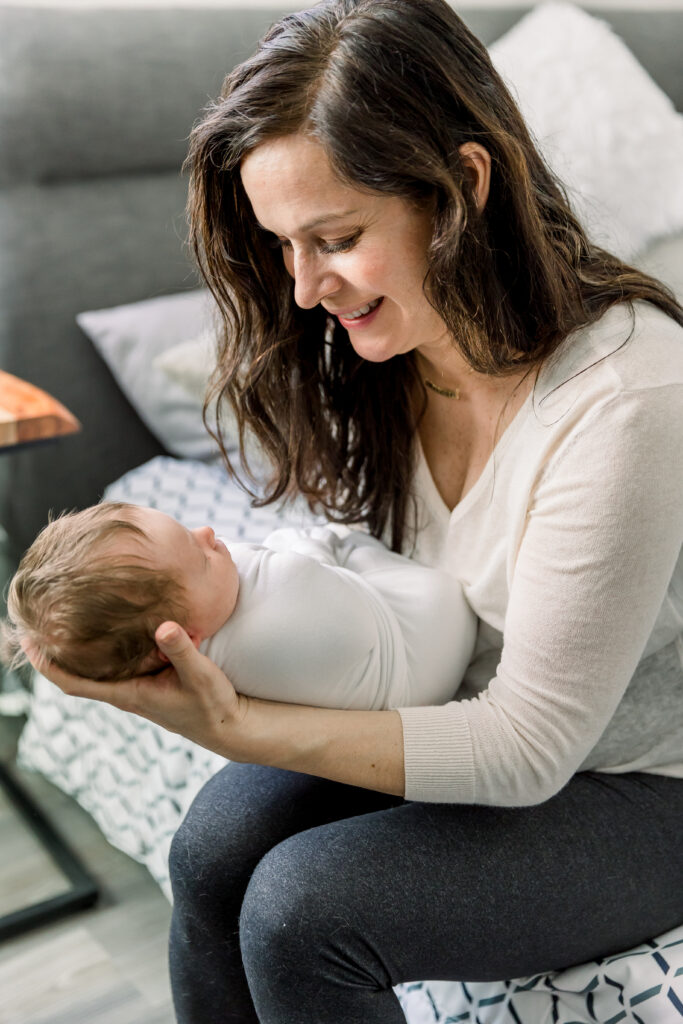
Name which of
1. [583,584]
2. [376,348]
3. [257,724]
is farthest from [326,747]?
[376,348]

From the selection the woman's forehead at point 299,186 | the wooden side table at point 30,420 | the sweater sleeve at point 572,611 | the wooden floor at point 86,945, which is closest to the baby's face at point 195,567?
the sweater sleeve at point 572,611

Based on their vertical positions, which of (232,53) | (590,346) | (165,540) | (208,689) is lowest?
(208,689)

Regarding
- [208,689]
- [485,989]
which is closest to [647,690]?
[485,989]

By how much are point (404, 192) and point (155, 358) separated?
1.04 metres

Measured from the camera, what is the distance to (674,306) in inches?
41.4

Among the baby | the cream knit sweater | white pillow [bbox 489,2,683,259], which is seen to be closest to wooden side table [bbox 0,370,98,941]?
the baby

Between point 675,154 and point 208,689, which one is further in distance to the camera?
point 675,154

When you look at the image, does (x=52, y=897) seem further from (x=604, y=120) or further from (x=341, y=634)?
(x=604, y=120)

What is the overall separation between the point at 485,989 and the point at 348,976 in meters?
0.20

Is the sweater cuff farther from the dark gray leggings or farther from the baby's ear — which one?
the baby's ear

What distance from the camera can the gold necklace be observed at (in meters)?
1.18

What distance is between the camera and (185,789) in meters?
1.50

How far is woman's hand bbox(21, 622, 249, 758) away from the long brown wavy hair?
0.37 meters

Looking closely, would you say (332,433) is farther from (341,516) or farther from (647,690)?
(647,690)
